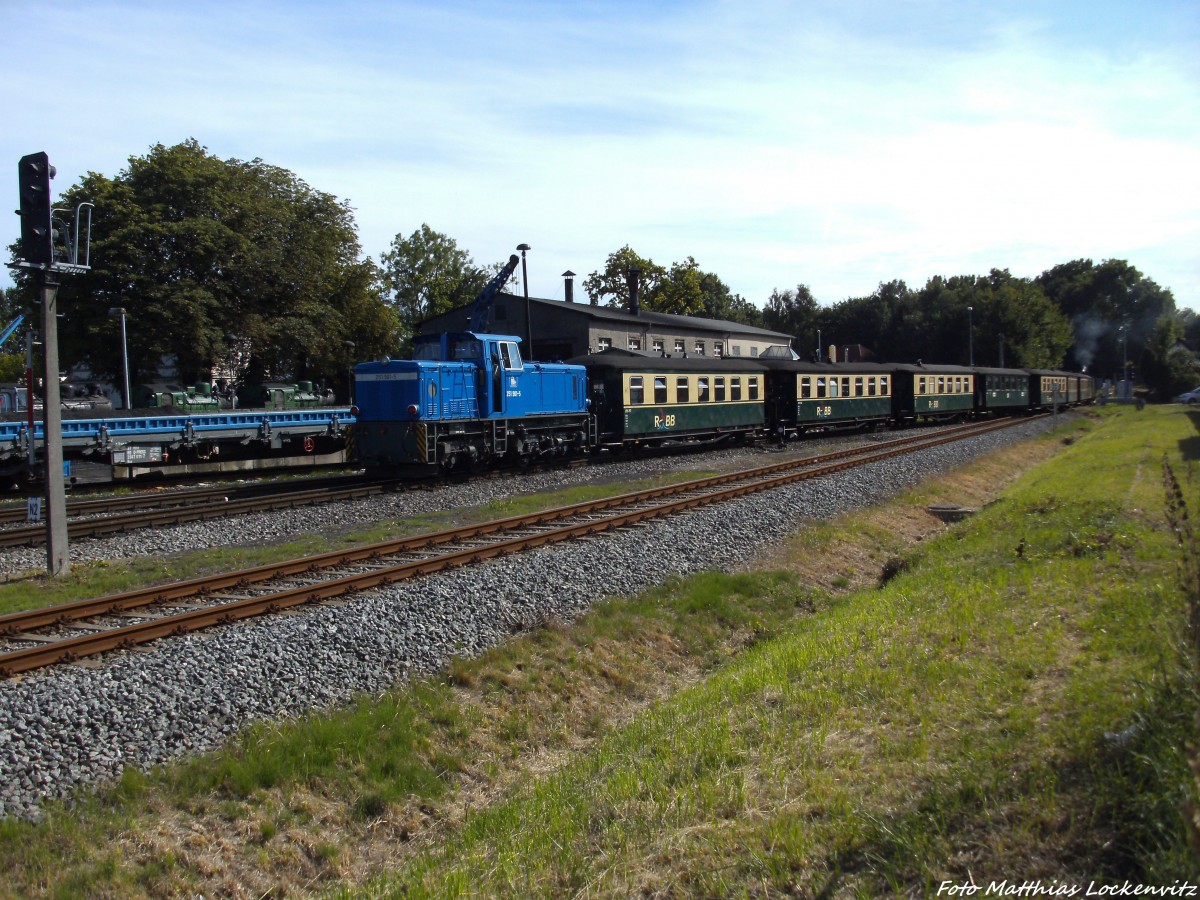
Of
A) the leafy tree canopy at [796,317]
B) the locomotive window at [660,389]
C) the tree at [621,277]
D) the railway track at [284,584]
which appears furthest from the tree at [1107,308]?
the railway track at [284,584]

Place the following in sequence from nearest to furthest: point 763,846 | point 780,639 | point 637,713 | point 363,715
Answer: point 763,846
point 363,715
point 637,713
point 780,639

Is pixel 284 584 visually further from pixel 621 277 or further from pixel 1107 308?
pixel 1107 308

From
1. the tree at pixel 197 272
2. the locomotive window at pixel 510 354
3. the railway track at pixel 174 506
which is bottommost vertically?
the railway track at pixel 174 506

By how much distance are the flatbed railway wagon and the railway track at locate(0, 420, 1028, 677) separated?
8492mm

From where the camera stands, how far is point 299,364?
48125 mm

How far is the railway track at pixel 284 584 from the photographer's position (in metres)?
8.48

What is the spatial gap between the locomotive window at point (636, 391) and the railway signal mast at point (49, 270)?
52.3 ft

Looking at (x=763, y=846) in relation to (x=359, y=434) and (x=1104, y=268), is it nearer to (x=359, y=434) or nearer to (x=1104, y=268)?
(x=359, y=434)

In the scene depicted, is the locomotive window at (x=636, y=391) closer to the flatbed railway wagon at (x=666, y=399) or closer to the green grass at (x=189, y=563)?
the flatbed railway wagon at (x=666, y=399)

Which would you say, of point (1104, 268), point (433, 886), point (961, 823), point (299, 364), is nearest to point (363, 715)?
point (433, 886)

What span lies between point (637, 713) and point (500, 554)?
4.60 metres

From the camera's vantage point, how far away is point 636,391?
26.3 metres

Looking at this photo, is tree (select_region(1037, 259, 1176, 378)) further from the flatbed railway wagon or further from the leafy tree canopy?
the flatbed railway wagon

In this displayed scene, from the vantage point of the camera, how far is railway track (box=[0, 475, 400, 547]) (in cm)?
1486
